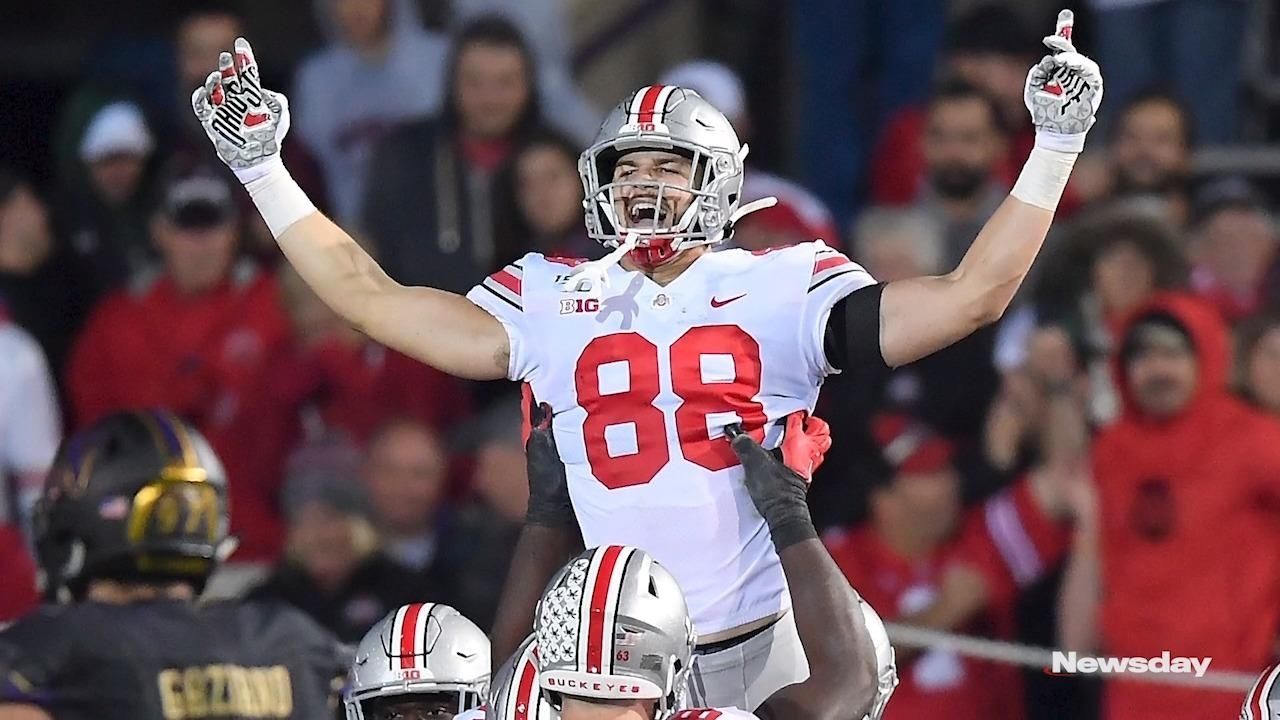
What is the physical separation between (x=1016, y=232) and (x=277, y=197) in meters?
1.62

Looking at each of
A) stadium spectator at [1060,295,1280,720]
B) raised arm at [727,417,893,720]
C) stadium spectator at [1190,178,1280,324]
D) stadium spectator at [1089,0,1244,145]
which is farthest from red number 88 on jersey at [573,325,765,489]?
stadium spectator at [1089,0,1244,145]

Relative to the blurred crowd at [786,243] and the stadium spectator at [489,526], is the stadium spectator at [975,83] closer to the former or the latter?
the blurred crowd at [786,243]

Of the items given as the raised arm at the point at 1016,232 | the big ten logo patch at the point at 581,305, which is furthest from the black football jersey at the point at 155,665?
the raised arm at the point at 1016,232

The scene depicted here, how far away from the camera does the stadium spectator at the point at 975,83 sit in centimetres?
995

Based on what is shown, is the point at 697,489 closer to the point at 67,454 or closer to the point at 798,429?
the point at 798,429

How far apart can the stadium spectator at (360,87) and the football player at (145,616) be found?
13.2ft

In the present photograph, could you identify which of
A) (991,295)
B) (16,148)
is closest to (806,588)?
(991,295)

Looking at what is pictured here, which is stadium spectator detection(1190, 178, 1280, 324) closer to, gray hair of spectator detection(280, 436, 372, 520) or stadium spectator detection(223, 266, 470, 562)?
stadium spectator detection(223, 266, 470, 562)

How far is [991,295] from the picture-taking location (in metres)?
5.58

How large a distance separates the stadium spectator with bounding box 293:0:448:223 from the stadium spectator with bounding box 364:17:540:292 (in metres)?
0.29

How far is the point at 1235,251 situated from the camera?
31.1 feet

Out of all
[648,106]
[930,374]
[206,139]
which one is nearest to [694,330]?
[648,106]

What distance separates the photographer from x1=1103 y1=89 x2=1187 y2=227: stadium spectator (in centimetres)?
959
